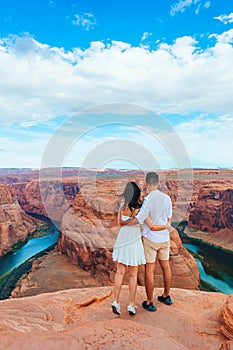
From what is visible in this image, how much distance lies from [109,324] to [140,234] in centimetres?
151

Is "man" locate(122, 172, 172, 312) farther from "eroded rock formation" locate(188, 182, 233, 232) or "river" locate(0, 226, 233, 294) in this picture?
"eroded rock formation" locate(188, 182, 233, 232)

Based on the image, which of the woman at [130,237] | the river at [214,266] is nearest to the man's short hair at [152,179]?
the woman at [130,237]

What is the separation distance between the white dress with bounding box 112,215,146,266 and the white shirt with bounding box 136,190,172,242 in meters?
0.24

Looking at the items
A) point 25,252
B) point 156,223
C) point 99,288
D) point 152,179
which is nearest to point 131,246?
point 156,223

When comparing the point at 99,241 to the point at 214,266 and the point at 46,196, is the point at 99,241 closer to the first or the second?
the point at 214,266

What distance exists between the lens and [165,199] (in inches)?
183

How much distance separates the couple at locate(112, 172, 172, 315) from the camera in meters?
4.43

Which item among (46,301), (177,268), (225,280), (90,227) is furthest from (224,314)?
(225,280)

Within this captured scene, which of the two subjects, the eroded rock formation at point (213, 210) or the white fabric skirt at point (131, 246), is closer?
the white fabric skirt at point (131, 246)

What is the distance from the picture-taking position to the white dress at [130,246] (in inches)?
→ 174

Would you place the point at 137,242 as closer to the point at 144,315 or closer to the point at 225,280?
the point at 144,315

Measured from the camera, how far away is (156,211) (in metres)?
A: 4.62

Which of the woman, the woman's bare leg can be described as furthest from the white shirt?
the woman's bare leg

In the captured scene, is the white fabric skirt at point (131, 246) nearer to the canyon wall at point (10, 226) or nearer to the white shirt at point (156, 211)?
the white shirt at point (156, 211)
